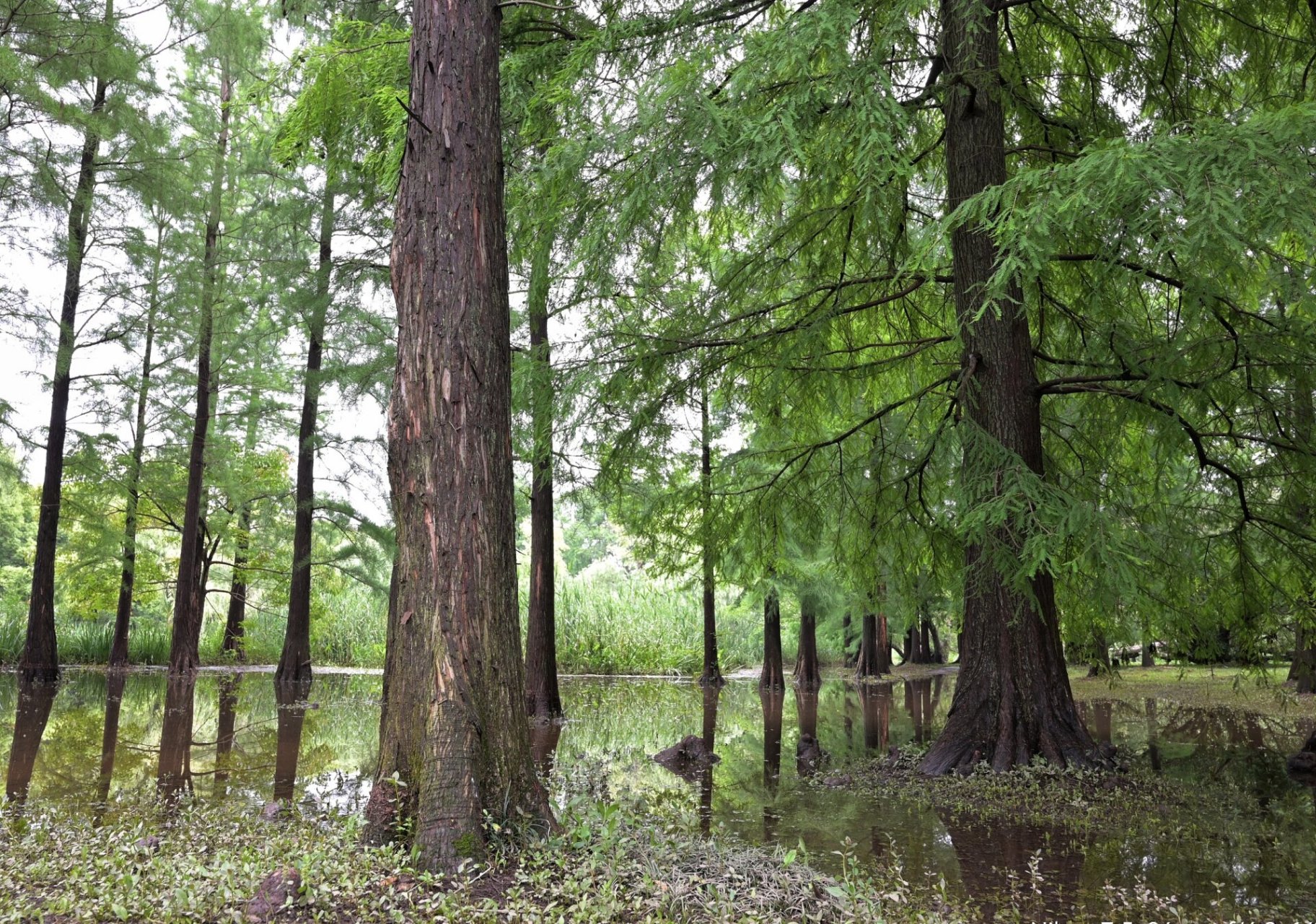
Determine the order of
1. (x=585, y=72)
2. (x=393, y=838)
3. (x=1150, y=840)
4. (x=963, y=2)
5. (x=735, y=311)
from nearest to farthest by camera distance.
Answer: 1. (x=393, y=838)
2. (x=1150, y=840)
3. (x=963, y=2)
4. (x=585, y=72)
5. (x=735, y=311)

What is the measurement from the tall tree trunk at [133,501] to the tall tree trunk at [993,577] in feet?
46.7

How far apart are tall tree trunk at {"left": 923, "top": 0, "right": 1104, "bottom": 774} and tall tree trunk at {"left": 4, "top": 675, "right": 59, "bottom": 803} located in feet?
21.8

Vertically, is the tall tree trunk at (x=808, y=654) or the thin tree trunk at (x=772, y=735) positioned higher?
the tall tree trunk at (x=808, y=654)

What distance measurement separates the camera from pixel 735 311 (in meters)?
8.30

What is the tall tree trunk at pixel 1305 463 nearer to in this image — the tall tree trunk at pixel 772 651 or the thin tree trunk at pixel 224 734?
the thin tree trunk at pixel 224 734

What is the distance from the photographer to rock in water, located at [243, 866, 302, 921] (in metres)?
3.05

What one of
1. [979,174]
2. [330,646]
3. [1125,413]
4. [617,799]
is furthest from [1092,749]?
[330,646]

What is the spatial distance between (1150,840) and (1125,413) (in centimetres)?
317

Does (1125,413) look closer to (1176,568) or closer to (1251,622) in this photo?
(1176,568)

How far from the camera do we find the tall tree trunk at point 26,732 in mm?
6391

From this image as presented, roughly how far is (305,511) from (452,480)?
495 inches

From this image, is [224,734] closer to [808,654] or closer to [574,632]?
[808,654]

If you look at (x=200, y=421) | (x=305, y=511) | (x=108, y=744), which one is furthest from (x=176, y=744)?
(x=200, y=421)

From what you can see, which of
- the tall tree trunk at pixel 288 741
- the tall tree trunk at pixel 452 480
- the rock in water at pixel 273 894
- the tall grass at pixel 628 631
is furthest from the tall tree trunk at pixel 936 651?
the rock in water at pixel 273 894
